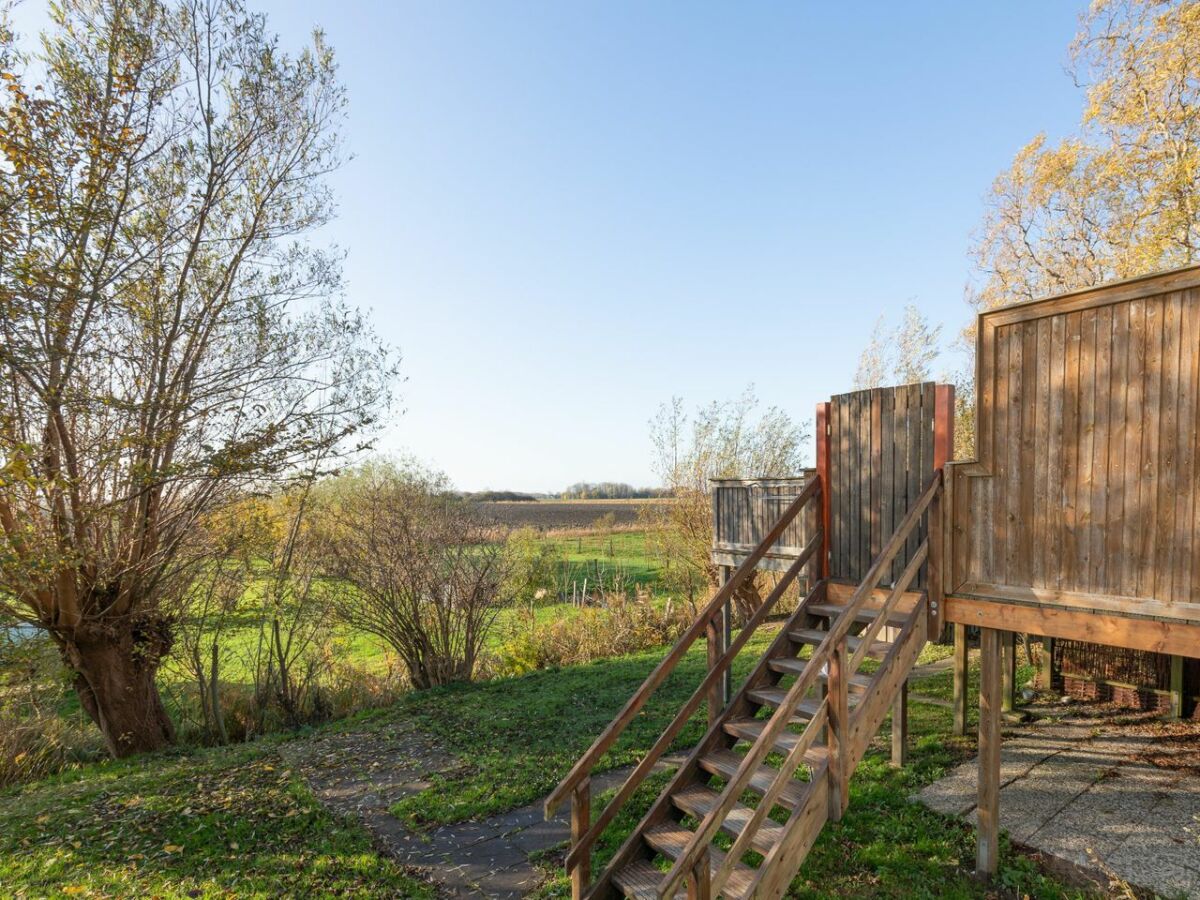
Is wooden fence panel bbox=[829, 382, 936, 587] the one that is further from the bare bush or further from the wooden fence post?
the bare bush

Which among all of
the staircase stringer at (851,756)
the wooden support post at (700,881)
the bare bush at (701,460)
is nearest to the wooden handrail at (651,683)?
the wooden support post at (700,881)

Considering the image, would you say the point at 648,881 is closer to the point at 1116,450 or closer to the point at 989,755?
the point at 989,755

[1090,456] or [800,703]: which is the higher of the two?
[1090,456]

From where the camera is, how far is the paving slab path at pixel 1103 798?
4344 mm

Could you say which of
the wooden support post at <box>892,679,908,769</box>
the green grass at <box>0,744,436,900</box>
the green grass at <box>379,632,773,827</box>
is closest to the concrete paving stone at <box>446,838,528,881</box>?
the green grass at <box>0,744,436,900</box>

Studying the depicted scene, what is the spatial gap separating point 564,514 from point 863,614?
24.9 m

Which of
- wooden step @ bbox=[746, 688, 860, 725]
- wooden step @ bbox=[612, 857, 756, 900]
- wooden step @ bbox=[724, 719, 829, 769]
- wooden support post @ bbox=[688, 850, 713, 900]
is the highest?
wooden step @ bbox=[746, 688, 860, 725]

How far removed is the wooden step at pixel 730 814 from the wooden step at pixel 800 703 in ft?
2.50

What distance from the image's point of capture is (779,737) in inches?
174

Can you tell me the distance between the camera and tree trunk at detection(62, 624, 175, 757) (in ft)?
26.0

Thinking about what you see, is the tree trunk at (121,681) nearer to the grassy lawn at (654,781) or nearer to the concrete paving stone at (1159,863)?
the grassy lawn at (654,781)

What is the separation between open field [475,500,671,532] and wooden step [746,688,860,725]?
7700mm

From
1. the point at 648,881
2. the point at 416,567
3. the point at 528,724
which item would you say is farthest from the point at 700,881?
the point at 416,567

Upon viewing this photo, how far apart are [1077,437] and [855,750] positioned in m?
2.55
